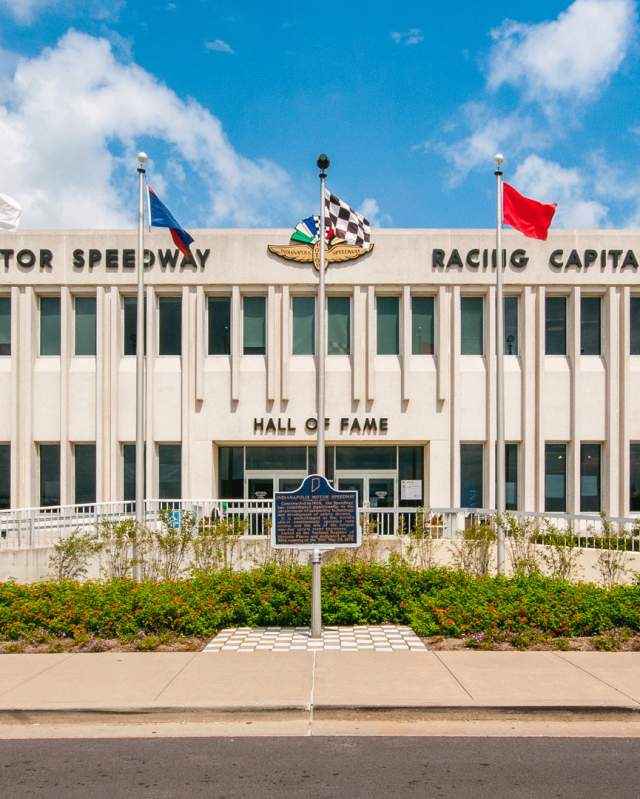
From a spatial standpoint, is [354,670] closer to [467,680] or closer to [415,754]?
[467,680]

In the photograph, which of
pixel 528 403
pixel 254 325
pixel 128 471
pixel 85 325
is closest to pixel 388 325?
pixel 254 325

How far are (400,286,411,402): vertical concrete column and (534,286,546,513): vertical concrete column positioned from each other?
402 centimetres

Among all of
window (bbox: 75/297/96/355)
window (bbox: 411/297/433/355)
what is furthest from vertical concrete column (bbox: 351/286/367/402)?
window (bbox: 75/297/96/355)

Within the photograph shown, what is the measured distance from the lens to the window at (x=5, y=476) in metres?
23.8

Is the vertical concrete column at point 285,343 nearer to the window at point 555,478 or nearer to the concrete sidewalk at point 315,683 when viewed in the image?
the window at point 555,478

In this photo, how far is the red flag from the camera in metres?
16.4

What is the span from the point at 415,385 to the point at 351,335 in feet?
8.38

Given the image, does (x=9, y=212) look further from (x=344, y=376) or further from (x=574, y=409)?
(x=574, y=409)

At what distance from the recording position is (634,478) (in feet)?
78.5

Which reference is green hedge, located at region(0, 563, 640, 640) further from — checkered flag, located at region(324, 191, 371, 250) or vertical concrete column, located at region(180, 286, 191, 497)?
vertical concrete column, located at region(180, 286, 191, 497)

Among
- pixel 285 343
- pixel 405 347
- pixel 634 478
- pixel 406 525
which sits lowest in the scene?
pixel 406 525

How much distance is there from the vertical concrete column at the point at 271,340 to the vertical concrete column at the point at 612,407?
1043 cm

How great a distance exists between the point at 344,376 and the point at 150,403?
6.14 m

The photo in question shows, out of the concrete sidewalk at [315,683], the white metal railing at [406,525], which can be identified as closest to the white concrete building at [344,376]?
the white metal railing at [406,525]
